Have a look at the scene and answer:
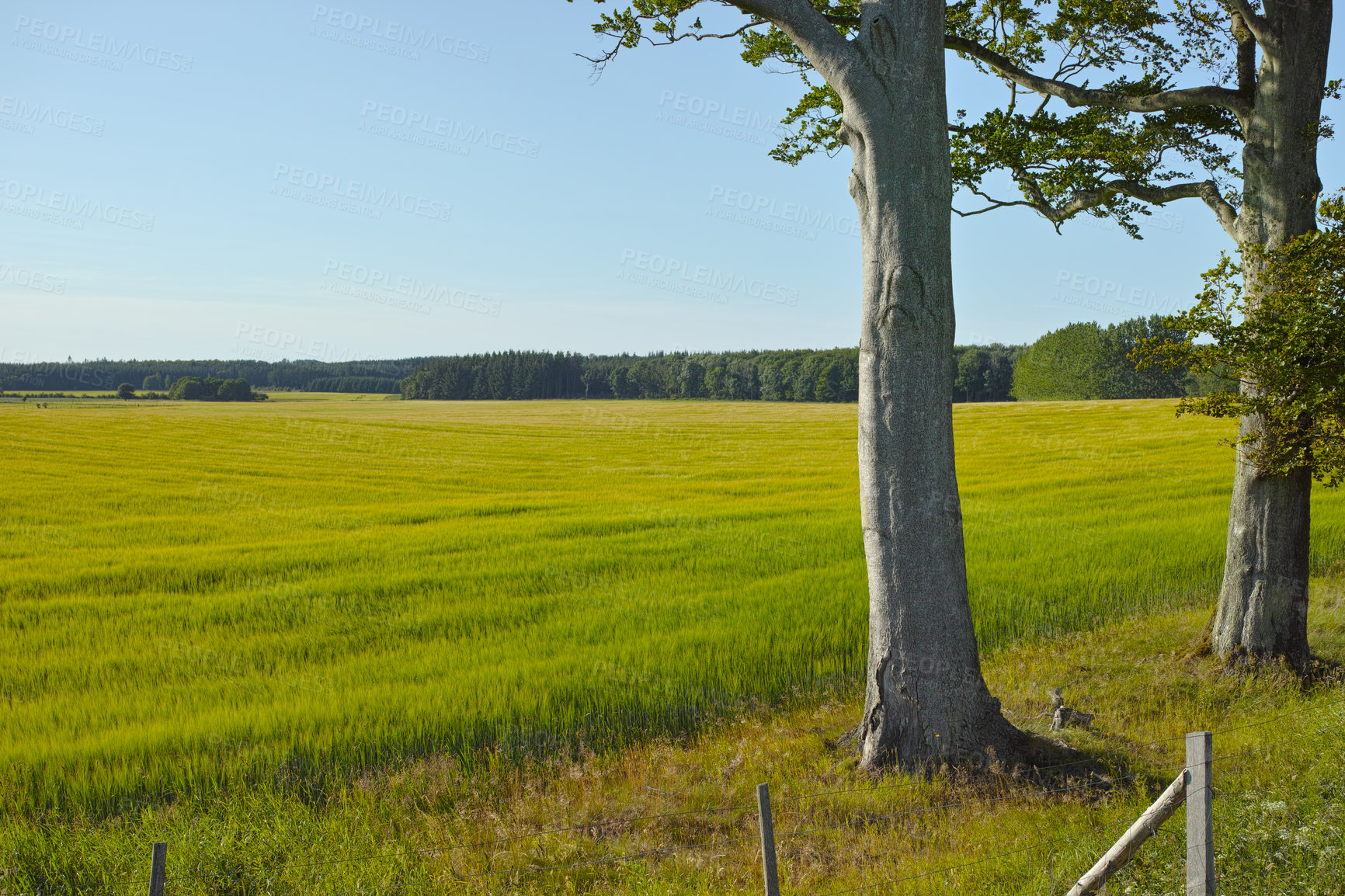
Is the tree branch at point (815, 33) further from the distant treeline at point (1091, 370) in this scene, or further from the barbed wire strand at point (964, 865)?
the distant treeline at point (1091, 370)

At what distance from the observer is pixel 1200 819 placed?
363cm

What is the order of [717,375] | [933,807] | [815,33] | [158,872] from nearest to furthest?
[158,872], [933,807], [815,33], [717,375]

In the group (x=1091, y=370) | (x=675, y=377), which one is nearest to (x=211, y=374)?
(x=675, y=377)

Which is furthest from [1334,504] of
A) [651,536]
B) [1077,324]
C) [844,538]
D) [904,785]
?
[1077,324]

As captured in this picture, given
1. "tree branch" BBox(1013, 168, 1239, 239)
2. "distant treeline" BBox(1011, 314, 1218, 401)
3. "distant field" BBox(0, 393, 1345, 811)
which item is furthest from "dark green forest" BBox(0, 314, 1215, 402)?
"tree branch" BBox(1013, 168, 1239, 239)

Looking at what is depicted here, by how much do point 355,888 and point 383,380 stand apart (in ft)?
512

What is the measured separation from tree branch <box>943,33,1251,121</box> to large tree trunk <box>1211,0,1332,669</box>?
0.30m

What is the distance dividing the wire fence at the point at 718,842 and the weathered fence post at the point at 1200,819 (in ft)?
2.75

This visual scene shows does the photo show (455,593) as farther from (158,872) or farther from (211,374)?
(211,374)

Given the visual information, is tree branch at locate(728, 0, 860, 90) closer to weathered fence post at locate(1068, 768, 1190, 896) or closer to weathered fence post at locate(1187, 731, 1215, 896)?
weathered fence post at locate(1187, 731, 1215, 896)

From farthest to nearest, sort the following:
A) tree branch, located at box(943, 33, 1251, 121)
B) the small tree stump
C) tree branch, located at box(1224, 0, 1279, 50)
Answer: tree branch, located at box(943, 33, 1251, 121) → tree branch, located at box(1224, 0, 1279, 50) → the small tree stump

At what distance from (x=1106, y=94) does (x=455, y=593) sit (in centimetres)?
1101

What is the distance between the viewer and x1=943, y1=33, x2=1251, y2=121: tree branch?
8.25m

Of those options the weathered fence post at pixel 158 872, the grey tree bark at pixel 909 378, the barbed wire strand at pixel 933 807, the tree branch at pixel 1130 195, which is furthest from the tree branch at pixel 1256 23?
the weathered fence post at pixel 158 872
